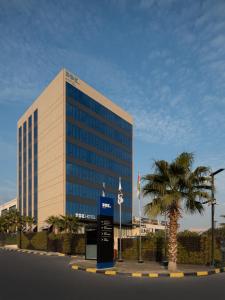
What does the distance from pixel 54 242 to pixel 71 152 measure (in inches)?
1234

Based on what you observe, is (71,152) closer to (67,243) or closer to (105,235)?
(67,243)

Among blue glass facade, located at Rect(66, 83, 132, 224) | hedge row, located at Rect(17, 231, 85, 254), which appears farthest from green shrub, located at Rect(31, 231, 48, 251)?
blue glass facade, located at Rect(66, 83, 132, 224)

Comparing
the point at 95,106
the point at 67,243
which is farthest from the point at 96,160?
the point at 67,243

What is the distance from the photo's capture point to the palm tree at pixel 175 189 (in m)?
25.0

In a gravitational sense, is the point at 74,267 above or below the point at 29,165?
below

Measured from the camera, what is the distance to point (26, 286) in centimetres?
1705

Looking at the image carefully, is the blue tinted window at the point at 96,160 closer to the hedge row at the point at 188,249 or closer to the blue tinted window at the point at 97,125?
the blue tinted window at the point at 97,125

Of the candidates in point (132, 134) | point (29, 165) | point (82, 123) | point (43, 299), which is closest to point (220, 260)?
point (43, 299)

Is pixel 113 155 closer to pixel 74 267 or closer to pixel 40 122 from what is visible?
pixel 40 122

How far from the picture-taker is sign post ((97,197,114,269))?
26.7 m

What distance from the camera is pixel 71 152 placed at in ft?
268

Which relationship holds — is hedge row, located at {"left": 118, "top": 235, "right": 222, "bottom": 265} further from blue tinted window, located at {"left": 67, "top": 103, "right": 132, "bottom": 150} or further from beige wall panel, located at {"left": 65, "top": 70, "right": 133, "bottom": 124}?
beige wall panel, located at {"left": 65, "top": 70, "right": 133, "bottom": 124}

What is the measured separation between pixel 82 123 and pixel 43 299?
74.3 metres

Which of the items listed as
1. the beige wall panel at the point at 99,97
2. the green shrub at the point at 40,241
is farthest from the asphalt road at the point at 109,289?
the beige wall panel at the point at 99,97
